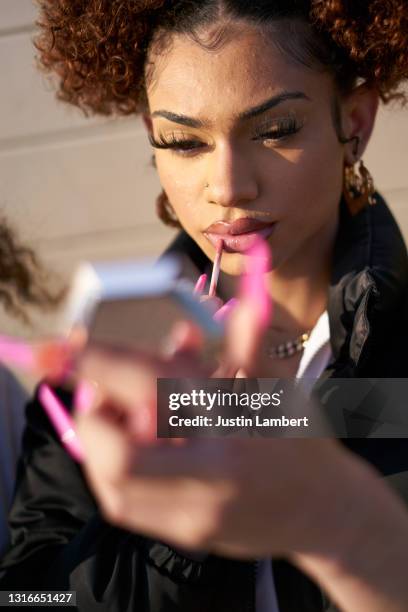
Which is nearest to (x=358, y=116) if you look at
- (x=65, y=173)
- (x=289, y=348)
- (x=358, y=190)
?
(x=358, y=190)

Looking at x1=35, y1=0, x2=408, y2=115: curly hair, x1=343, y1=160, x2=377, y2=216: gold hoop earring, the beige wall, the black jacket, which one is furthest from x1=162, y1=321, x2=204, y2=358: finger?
the beige wall

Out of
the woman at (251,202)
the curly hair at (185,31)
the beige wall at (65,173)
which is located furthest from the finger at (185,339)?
the beige wall at (65,173)

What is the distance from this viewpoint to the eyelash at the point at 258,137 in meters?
0.94

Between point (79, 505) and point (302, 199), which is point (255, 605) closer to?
point (79, 505)

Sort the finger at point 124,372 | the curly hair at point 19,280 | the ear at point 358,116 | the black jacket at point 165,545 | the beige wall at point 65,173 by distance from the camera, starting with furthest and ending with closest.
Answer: the beige wall at point 65,173 → the curly hair at point 19,280 → the ear at point 358,116 → the black jacket at point 165,545 → the finger at point 124,372

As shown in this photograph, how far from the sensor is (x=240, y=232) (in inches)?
37.9

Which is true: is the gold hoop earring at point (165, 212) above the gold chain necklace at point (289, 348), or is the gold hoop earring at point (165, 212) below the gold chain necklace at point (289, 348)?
above

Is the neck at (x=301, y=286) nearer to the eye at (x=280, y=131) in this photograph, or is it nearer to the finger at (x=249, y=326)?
the eye at (x=280, y=131)

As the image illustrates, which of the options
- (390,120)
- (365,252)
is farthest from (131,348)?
(390,120)

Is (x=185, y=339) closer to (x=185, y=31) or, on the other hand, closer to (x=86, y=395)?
(x=86, y=395)

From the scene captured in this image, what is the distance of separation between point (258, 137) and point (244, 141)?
0.06 feet

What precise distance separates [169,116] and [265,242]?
19 cm

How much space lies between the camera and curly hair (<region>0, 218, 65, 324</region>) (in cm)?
135

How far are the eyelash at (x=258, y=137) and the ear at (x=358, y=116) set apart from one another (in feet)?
0.34
